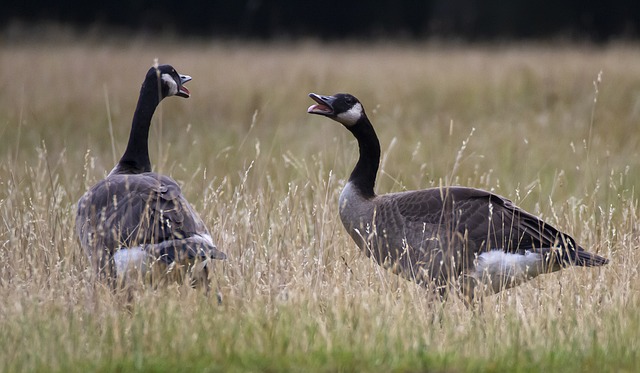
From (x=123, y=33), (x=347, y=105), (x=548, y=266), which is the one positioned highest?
(x=347, y=105)

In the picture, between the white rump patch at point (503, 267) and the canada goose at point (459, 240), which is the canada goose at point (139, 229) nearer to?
the canada goose at point (459, 240)

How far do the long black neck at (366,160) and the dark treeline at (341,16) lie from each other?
22.4m

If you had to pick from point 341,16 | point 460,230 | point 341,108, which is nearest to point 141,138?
point 341,108

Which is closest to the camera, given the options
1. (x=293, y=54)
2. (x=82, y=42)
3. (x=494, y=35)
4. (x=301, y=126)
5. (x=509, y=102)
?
(x=301, y=126)

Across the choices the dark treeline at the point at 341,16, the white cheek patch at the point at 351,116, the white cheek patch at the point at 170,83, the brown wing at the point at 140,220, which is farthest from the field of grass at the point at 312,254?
the dark treeline at the point at 341,16

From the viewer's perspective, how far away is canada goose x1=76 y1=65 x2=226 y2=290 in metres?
6.11

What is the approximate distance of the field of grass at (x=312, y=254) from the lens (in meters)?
5.09

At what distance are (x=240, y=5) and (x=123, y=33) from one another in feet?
16.0

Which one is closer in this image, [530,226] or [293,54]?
[530,226]

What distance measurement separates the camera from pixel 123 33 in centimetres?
2825

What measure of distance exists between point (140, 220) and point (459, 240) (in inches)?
86.6

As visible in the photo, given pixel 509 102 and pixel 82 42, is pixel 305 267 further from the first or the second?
pixel 82 42

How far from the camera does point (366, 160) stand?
294 inches

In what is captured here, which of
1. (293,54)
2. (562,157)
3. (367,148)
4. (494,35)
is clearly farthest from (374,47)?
(367,148)
